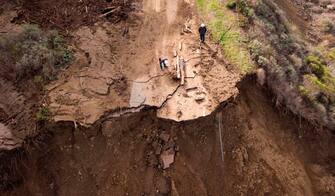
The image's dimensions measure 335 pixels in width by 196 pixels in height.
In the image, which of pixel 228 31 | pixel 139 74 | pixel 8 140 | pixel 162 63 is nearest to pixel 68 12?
pixel 139 74

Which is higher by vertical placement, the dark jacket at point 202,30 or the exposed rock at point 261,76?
the dark jacket at point 202,30

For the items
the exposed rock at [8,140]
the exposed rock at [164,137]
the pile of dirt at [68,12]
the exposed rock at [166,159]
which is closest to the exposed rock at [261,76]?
the exposed rock at [164,137]

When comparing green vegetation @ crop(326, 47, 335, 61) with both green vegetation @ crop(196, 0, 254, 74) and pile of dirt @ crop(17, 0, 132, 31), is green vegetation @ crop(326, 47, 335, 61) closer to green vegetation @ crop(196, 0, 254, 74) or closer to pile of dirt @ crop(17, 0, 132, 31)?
green vegetation @ crop(196, 0, 254, 74)

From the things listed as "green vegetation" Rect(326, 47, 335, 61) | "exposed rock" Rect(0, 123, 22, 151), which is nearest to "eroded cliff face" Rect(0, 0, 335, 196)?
"exposed rock" Rect(0, 123, 22, 151)

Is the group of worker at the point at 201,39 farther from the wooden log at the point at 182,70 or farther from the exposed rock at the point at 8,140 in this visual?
the exposed rock at the point at 8,140

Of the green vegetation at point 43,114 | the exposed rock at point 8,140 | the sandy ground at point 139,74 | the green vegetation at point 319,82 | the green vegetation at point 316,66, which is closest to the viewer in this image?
the exposed rock at point 8,140

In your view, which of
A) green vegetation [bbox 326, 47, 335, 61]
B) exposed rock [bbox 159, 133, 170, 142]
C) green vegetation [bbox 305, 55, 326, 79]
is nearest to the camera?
exposed rock [bbox 159, 133, 170, 142]
